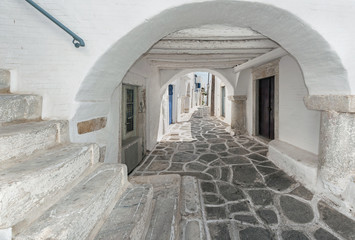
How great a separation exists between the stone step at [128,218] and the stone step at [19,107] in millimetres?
1201

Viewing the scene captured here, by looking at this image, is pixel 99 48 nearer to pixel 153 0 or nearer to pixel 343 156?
pixel 153 0

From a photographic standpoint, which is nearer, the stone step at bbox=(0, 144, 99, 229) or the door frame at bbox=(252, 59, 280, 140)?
the stone step at bbox=(0, 144, 99, 229)

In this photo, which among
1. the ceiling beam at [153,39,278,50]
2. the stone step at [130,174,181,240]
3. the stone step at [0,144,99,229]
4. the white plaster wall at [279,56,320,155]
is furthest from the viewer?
the white plaster wall at [279,56,320,155]

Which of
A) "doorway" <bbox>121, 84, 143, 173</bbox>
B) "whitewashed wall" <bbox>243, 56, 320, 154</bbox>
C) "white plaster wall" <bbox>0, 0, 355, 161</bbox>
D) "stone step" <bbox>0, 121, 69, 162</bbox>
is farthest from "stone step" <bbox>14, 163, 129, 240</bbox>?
"whitewashed wall" <bbox>243, 56, 320, 154</bbox>

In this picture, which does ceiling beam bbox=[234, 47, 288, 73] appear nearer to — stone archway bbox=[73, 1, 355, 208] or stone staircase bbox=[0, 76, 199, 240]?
stone archway bbox=[73, 1, 355, 208]

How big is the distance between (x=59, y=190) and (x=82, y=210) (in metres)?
0.28

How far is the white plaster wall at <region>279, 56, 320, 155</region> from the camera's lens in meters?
3.35

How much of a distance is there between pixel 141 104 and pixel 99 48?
2.80 meters

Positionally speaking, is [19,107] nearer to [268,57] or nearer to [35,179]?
[35,179]

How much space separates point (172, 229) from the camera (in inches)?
63.1

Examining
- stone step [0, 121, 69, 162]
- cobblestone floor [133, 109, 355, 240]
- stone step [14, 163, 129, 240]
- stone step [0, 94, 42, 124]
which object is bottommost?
cobblestone floor [133, 109, 355, 240]

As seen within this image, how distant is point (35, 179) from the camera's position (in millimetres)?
979

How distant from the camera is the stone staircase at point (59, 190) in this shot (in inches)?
35.2

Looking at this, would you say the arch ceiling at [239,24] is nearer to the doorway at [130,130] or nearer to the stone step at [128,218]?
the stone step at [128,218]
